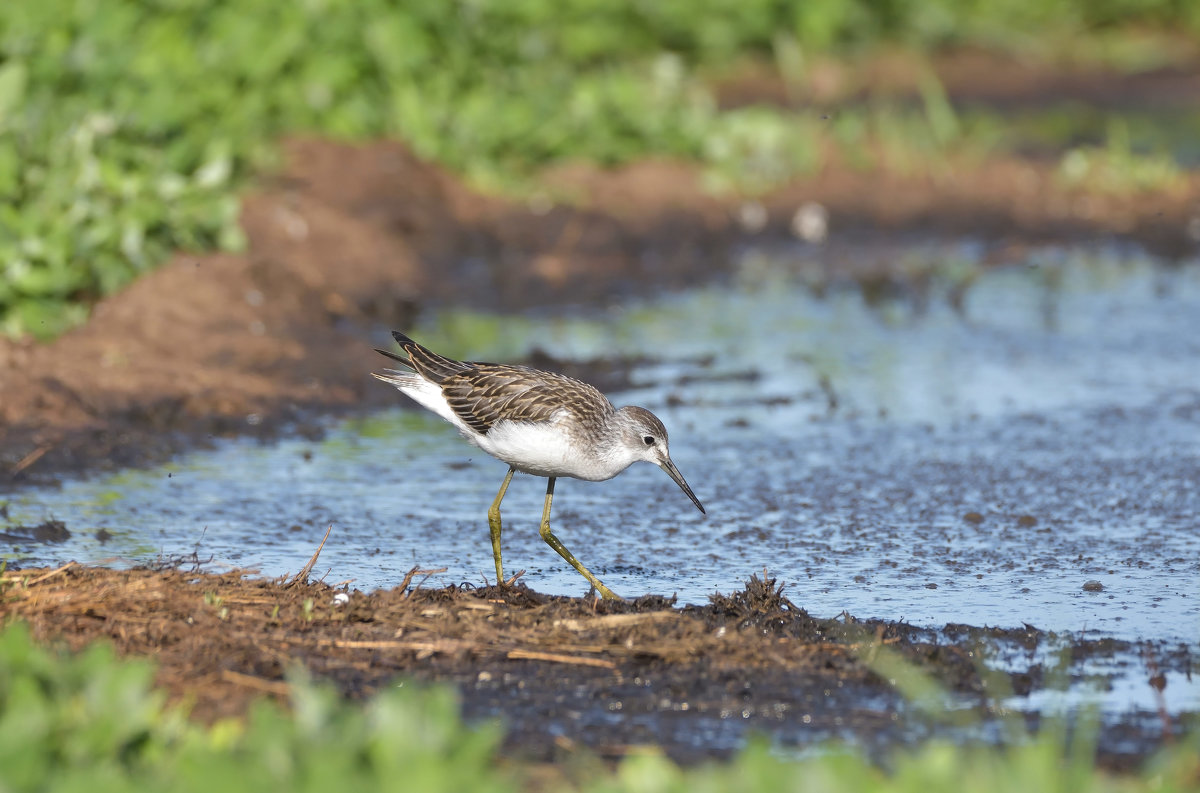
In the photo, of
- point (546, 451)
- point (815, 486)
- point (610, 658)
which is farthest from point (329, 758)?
point (815, 486)

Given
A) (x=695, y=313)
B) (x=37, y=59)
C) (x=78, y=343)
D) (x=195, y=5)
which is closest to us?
(x=78, y=343)

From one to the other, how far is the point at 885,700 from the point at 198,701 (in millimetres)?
2224

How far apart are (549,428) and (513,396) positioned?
0.36 metres

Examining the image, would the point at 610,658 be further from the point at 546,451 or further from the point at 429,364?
the point at 429,364

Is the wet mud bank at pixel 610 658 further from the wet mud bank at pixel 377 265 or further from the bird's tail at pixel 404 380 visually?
the wet mud bank at pixel 377 265

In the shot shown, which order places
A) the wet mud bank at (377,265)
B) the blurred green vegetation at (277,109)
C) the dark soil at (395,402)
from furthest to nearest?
the blurred green vegetation at (277,109), the wet mud bank at (377,265), the dark soil at (395,402)

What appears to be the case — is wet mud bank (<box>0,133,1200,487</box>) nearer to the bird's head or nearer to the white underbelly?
the white underbelly

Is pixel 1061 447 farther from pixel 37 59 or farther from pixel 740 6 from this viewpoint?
pixel 740 6

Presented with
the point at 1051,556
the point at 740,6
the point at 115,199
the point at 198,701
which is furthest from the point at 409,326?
the point at 740,6

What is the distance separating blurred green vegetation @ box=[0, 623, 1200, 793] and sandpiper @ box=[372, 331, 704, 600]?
2250mm

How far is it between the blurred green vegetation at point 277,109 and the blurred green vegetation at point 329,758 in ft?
19.2

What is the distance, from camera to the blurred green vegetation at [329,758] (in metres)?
3.88

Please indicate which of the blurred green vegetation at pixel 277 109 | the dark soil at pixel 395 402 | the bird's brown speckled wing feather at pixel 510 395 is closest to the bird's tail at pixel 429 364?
the bird's brown speckled wing feather at pixel 510 395

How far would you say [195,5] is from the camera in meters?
14.8
